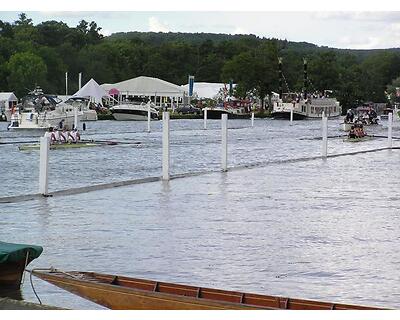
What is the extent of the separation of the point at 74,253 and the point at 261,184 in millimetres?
11616

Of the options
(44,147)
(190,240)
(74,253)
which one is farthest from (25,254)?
(44,147)

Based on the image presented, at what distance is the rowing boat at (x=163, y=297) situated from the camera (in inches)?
323

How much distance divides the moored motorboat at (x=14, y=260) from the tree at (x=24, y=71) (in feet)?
365

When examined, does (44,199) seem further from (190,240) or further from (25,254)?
(25,254)

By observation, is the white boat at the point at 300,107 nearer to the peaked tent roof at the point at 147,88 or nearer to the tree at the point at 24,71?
the peaked tent roof at the point at 147,88

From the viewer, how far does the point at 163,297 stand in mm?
8398

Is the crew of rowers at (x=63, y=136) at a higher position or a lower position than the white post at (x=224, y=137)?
lower

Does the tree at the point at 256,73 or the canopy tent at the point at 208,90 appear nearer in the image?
the tree at the point at 256,73

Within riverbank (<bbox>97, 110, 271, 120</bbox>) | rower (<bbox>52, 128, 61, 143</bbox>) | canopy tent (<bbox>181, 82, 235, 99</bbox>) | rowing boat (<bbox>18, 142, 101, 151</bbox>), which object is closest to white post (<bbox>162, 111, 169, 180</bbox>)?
rowing boat (<bbox>18, 142, 101, 151</bbox>)

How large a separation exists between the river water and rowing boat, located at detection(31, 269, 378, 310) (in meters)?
1.06

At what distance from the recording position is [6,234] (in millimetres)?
15406

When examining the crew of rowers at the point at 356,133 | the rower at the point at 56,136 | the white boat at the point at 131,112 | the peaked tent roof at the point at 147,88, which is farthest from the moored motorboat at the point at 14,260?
the peaked tent roof at the point at 147,88

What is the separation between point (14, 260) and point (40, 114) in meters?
59.4

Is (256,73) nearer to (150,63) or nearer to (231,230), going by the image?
(150,63)
